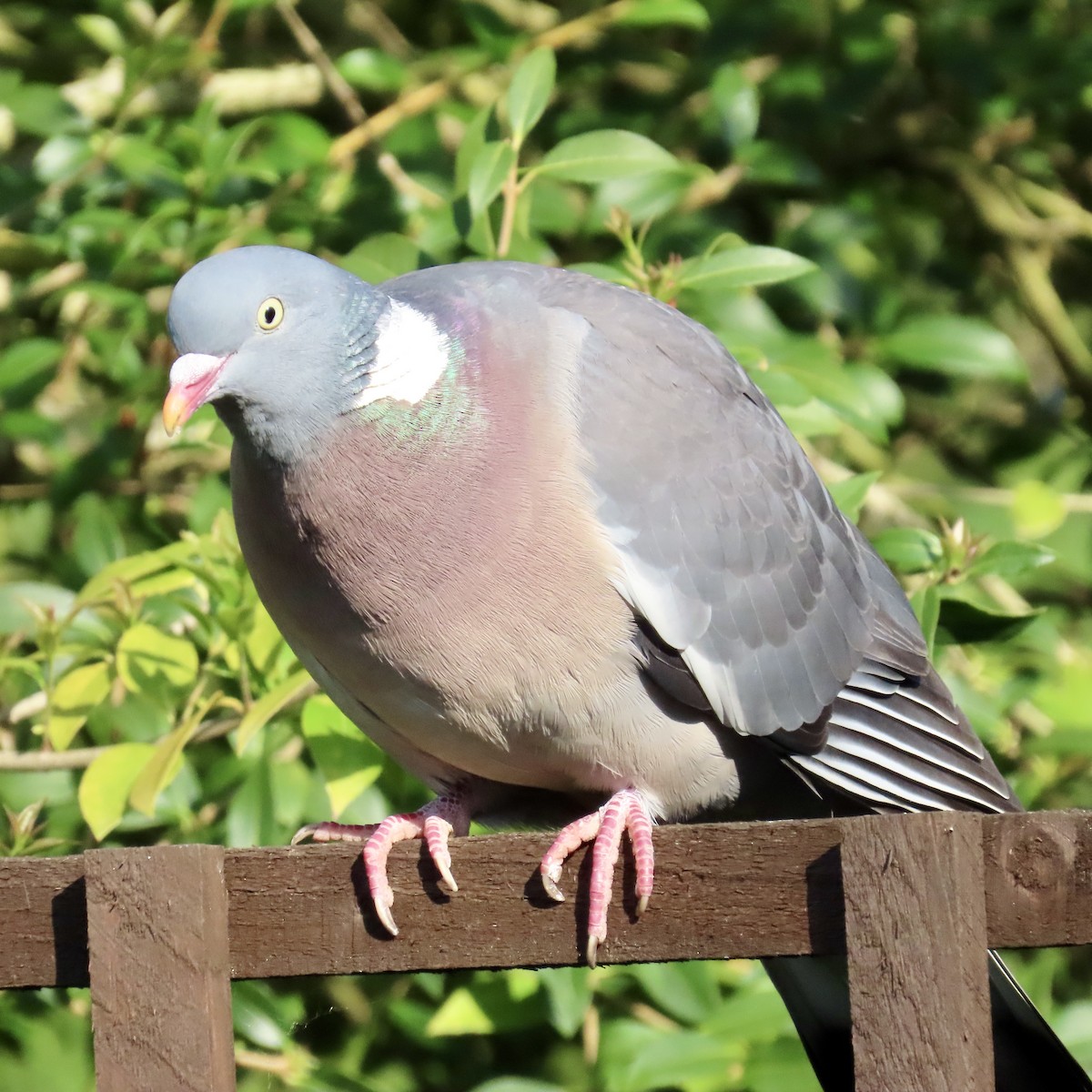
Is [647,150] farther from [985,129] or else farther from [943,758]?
[985,129]

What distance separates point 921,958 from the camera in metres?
1.40

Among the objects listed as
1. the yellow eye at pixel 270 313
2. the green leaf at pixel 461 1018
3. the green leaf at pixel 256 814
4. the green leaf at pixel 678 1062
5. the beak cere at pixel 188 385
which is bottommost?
the green leaf at pixel 461 1018

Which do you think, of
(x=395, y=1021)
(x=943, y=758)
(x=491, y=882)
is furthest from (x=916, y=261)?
(x=491, y=882)

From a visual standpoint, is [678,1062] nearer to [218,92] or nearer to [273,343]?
[273,343]

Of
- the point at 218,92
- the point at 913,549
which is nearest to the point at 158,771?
the point at 913,549

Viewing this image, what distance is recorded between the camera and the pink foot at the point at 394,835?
1.62m

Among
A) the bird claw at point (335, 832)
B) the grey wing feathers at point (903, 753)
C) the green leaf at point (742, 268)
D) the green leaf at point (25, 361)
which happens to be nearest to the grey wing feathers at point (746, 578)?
the grey wing feathers at point (903, 753)

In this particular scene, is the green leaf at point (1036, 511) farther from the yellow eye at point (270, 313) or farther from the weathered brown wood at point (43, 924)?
the weathered brown wood at point (43, 924)

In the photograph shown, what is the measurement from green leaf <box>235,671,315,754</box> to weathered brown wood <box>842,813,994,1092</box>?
107 centimetres

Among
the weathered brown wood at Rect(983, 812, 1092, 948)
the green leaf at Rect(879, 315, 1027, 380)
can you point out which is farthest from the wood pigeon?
the green leaf at Rect(879, 315, 1027, 380)

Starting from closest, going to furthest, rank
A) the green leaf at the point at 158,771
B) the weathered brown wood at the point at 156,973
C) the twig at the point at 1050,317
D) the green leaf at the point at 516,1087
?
1. the weathered brown wood at the point at 156,973
2. the green leaf at the point at 158,771
3. the green leaf at the point at 516,1087
4. the twig at the point at 1050,317

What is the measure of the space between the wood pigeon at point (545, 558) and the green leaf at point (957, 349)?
0.75 meters

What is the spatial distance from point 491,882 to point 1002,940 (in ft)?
1.64

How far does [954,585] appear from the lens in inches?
98.0
